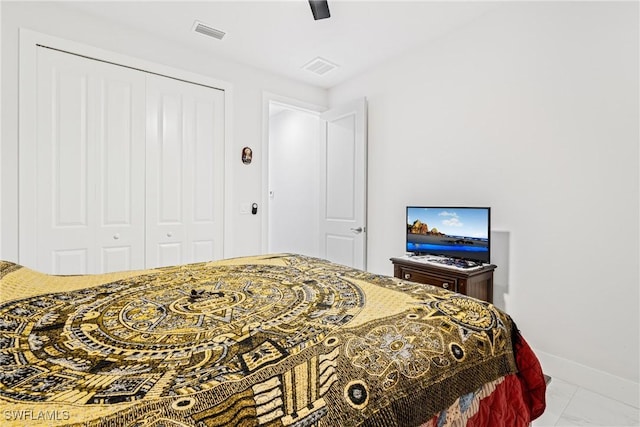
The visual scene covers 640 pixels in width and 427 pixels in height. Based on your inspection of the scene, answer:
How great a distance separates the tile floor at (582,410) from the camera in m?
1.77

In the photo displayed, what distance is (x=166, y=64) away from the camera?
9.98ft

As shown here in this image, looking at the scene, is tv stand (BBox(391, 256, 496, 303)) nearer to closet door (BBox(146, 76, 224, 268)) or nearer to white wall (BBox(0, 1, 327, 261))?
white wall (BBox(0, 1, 327, 261))

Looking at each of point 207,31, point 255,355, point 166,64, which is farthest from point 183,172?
point 255,355

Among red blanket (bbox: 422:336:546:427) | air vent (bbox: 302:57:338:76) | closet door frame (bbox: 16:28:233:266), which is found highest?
air vent (bbox: 302:57:338:76)

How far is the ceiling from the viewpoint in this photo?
252cm

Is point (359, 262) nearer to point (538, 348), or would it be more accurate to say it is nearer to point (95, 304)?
point (538, 348)

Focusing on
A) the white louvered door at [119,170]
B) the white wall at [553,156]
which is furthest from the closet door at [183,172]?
the white wall at [553,156]

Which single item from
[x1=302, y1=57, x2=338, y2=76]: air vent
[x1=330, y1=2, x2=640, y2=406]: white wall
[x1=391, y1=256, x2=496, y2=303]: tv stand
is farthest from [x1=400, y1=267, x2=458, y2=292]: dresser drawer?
[x1=302, y1=57, x2=338, y2=76]: air vent

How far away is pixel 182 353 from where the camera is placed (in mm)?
753

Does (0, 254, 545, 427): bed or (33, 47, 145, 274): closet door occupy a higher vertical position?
(33, 47, 145, 274): closet door

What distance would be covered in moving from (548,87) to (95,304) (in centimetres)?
294

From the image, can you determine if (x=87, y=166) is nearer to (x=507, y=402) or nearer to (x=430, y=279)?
(x=430, y=279)

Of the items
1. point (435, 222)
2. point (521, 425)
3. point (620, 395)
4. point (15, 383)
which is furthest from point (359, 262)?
point (15, 383)

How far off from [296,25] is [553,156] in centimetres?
228
